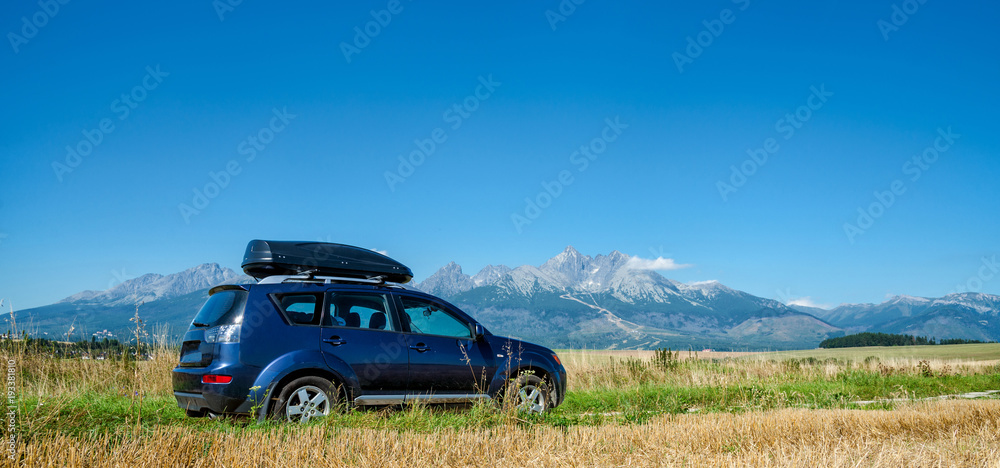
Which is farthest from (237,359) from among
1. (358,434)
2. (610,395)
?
(610,395)

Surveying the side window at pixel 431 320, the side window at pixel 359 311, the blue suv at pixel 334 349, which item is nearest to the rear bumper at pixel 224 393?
the blue suv at pixel 334 349

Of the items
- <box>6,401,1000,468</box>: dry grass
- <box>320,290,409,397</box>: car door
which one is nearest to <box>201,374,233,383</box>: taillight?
<box>320,290,409,397</box>: car door

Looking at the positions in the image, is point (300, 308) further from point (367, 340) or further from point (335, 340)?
point (367, 340)

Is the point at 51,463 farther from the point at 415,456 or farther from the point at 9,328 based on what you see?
the point at 9,328

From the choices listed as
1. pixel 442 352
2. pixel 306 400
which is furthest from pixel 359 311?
pixel 306 400

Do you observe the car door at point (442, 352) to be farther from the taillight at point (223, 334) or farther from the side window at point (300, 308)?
the taillight at point (223, 334)

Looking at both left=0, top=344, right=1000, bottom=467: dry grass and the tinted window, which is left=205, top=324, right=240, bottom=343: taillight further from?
left=0, top=344, right=1000, bottom=467: dry grass

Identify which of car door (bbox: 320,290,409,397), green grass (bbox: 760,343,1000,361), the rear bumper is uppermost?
car door (bbox: 320,290,409,397)

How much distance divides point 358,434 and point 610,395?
26.5ft

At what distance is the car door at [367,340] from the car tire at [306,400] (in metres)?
0.29

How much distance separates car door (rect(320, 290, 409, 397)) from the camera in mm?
8086

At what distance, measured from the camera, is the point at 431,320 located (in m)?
9.08

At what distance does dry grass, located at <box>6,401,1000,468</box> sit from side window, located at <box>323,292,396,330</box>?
235 centimetres

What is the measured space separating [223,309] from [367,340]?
5.74ft
